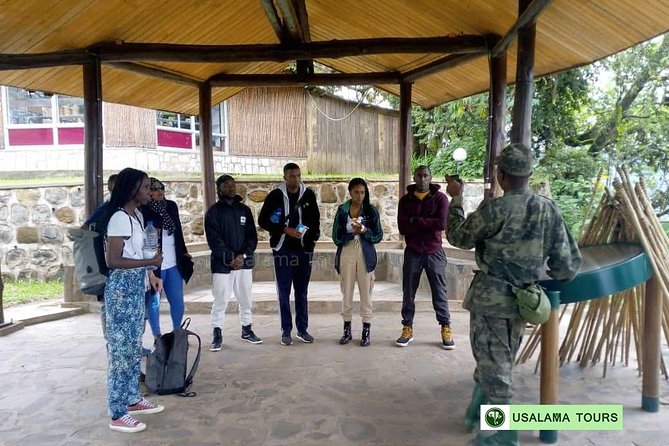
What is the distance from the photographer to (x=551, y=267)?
9.16 feet

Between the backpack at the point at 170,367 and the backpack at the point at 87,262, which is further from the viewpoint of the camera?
the backpack at the point at 170,367

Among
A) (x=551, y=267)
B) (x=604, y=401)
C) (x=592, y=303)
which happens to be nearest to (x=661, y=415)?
(x=604, y=401)

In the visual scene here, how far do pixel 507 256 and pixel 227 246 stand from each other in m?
2.89

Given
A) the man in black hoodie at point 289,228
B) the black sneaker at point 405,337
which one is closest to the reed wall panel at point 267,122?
the man in black hoodie at point 289,228

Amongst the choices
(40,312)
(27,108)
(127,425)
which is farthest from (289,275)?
(27,108)

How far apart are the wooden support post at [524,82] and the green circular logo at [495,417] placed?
259 cm

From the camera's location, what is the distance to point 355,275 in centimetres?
494

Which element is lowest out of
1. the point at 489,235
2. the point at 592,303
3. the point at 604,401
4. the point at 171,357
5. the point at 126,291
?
the point at 604,401

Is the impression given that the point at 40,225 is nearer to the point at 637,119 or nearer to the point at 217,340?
the point at 217,340

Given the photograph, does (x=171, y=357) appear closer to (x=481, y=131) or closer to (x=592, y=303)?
(x=592, y=303)

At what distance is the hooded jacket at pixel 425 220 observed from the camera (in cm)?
477

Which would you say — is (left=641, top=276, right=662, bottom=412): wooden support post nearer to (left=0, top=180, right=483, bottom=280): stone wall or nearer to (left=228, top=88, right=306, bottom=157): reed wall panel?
(left=0, top=180, right=483, bottom=280): stone wall

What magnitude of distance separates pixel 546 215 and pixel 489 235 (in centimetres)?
32

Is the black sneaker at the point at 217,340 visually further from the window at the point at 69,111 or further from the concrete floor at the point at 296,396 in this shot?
the window at the point at 69,111
